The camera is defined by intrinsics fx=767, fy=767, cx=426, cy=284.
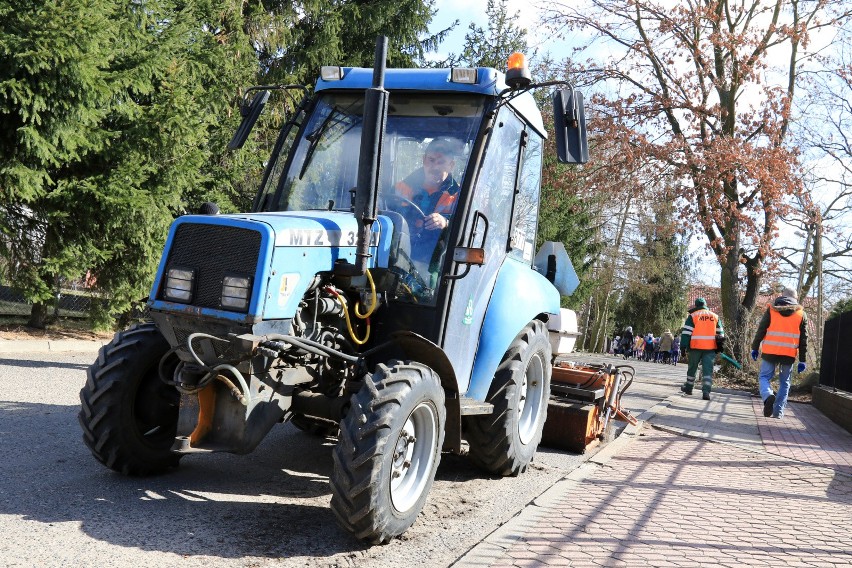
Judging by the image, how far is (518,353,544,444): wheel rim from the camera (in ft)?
20.7

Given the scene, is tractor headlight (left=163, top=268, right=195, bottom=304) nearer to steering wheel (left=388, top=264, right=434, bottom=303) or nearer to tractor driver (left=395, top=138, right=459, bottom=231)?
steering wheel (left=388, top=264, right=434, bottom=303)

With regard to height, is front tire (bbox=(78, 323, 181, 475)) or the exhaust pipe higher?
the exhaust pipe

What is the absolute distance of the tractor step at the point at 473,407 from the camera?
5102 mm

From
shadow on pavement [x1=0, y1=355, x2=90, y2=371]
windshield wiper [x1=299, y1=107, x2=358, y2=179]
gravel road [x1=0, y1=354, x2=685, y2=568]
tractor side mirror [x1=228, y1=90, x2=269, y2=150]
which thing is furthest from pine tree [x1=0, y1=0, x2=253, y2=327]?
→ windshield wiper [x1=299, y1=107, x2=358, y2=179]

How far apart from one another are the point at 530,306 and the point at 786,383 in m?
7.35

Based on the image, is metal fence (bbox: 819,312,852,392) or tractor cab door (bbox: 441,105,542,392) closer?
tractor cab door (bbox: 441,105,542,392)

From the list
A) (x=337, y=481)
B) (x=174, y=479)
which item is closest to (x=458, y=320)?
(x=337, y=481)

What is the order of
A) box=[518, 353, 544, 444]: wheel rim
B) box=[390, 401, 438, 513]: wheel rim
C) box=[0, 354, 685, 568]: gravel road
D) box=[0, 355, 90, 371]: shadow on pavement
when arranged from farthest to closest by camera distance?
box=[0, 355, 90, 371]: shadow on pavement → box=[518, 353, 544, 444]: wheel rim → box=[390, 401, 438, 513]: wheel rim → box=[0, 354, 685, 568]: gravel road

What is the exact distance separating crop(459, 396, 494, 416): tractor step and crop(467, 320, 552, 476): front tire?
0.16m

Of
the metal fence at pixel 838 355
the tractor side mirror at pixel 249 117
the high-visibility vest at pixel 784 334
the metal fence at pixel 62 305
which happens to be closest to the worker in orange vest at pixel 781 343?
the high-visibility vest at pixel 784 334

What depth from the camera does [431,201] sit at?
527 cm

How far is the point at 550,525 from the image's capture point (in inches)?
190

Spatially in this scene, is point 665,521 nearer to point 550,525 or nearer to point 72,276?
point 550,525

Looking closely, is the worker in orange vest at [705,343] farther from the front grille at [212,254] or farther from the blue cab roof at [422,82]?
the front grille at [212,254]
